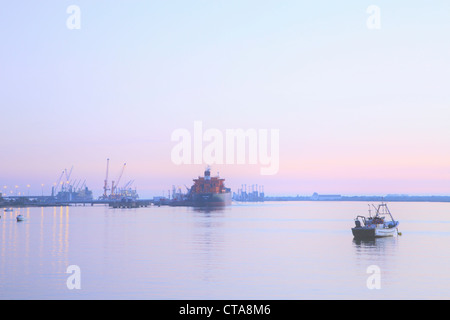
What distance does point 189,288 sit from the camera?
143 feet

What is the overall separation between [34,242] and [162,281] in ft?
142

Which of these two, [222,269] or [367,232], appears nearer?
[222,269]

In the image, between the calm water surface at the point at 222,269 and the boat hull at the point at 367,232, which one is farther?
the boat hull at the point at 367,232

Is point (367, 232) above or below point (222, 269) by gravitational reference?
above

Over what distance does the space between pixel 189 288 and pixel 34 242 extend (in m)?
47.1

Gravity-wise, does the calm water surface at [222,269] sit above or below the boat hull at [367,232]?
below

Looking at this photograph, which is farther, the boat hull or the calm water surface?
the boat hull

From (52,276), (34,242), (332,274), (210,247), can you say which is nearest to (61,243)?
(34,242)

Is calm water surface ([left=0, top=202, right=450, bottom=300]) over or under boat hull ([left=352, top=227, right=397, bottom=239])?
under
